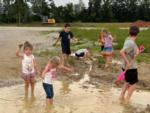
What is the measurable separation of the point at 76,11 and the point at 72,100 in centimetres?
8280

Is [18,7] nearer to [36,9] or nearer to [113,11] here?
[36,9]

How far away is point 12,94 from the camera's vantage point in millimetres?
10414

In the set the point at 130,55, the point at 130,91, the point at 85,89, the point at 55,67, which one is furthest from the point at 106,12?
the point at 55,67

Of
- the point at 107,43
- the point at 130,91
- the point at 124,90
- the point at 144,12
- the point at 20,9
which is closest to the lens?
the point at 130,91

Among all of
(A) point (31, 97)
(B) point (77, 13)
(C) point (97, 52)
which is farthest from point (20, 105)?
(B) point (77, 13)

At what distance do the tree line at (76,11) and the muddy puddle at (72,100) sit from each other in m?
72.1

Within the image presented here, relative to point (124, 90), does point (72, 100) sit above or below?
below

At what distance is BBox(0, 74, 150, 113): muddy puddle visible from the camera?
9039 mm

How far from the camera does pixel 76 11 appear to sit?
3625 inches

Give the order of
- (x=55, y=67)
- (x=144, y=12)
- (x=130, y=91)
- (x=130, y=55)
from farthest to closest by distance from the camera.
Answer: (x=144, y=12)
(x=130, y=91)
(x=130, y=55)
(x=55, y=67)

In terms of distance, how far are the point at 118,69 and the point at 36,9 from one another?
77821 millimetres

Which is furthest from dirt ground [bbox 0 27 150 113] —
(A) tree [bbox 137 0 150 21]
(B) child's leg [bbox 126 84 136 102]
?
(A) tree [bbox 137 0 150 21]

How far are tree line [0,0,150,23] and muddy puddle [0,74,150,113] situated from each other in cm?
7209

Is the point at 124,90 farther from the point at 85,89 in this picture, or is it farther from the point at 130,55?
the point at 85,89
